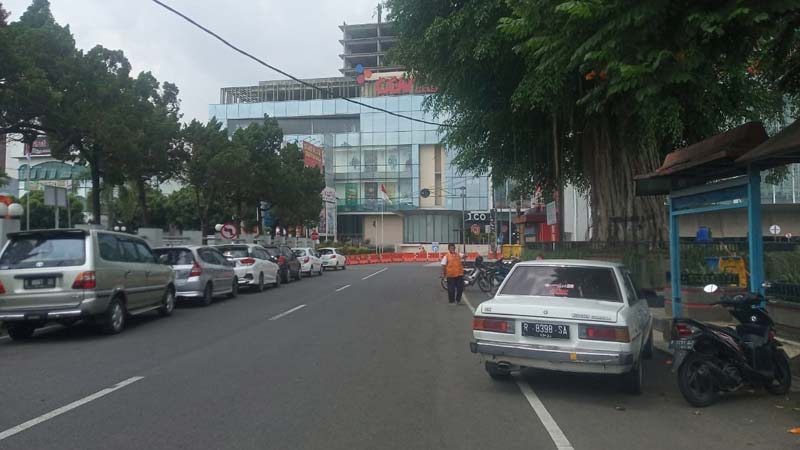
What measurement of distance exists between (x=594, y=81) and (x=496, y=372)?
6.93 m

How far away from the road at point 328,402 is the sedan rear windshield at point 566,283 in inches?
42.8

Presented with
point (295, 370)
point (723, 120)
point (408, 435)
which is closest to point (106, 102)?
point (295, 370)

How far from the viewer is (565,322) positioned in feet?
22.6

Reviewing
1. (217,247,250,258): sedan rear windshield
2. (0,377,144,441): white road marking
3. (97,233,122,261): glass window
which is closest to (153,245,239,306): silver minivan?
(217,247,250,258): sedan rear windshield

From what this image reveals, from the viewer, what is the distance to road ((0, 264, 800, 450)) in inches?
222

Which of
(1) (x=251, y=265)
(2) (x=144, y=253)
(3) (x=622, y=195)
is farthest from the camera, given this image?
(1) (x=251, y=265)

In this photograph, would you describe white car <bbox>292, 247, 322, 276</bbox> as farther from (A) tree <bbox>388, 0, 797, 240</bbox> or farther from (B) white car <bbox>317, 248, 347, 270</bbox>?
(A) tree <bbox>388, 0, 797, 240</bbox>

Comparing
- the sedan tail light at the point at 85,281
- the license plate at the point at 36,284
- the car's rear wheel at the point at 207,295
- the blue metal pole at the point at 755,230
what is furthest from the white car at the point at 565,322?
the car's rear wheel at the point at 207,295

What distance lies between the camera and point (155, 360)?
365 inches

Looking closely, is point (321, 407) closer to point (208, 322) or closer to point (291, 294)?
point (208, 322)

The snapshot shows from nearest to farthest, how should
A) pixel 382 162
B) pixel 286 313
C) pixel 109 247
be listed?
pixel 109 247, pixel 286 313, pixel 382 162

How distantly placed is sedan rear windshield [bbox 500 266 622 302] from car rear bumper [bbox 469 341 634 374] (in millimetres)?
937

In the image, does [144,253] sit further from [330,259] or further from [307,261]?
[330,259]

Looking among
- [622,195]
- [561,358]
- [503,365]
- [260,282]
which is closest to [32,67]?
[260,282]
